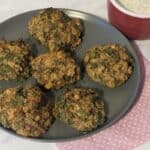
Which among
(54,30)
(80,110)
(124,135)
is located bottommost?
(124,135)

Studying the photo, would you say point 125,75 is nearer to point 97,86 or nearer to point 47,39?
point 97,86

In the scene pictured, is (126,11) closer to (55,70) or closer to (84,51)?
(84,51)

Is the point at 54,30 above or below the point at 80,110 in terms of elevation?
above

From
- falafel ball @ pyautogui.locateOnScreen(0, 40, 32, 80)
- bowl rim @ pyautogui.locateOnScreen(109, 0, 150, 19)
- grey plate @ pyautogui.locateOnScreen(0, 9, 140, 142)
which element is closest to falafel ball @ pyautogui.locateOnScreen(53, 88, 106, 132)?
grey plate @ pyautogui.locateOnScreen(0, 9, 140, 142)

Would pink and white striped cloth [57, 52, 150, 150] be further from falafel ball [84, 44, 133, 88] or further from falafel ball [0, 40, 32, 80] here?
falafel ball [0, 40, 32, 80]

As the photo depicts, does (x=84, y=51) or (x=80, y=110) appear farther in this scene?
(x=84, y=51)

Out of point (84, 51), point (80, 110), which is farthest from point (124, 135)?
point (84, 51)

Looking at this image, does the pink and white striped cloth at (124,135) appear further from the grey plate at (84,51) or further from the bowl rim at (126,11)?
the bowl rim at (126,11)

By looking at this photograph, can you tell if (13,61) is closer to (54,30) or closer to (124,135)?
(54,30)
